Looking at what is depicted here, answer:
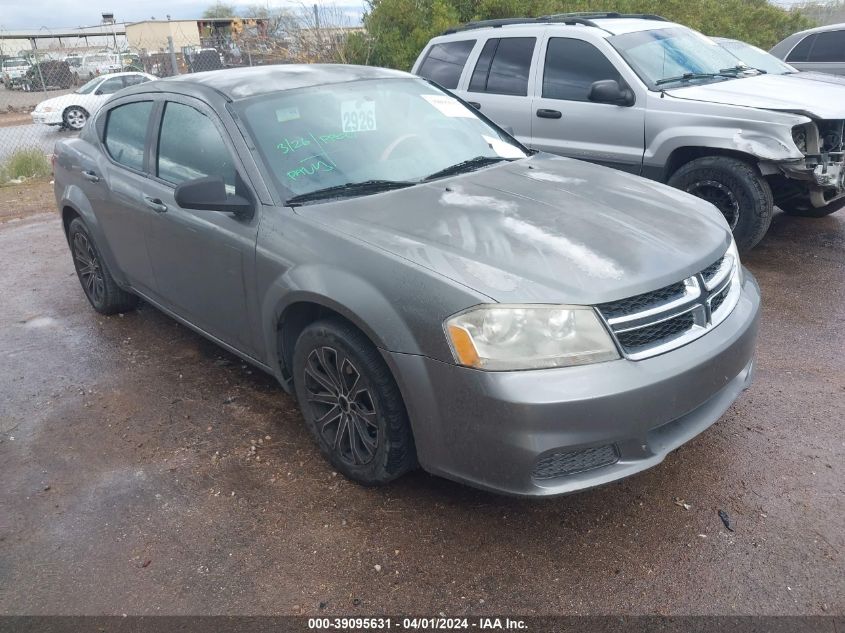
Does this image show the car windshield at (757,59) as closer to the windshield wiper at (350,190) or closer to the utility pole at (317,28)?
the windshield wiper at (350,190)

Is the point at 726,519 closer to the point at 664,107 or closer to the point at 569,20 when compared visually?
the point at 664,107

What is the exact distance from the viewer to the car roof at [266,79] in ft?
11.9

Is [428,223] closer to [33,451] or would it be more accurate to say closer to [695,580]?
[695,580]

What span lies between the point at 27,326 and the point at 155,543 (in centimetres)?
319

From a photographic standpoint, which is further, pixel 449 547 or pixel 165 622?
pixel 449 547

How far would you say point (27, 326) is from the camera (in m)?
5.23

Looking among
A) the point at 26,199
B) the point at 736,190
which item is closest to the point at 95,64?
the point at 26,199

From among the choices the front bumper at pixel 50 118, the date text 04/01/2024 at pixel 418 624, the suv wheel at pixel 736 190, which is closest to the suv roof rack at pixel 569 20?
the suv wheel at pixel 736 190

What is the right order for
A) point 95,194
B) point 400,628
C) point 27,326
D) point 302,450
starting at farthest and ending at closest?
point 27,326, point 95,194, point 302,450, point 400,628

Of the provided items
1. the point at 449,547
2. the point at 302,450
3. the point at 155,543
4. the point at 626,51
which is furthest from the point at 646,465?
the point at 626,51

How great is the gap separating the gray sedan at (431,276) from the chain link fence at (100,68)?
9191 millimetres

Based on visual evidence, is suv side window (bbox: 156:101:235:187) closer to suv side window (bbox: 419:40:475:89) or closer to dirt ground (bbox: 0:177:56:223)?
suv side window (bbox: 419:40:475:89)

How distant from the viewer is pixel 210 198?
123 inches

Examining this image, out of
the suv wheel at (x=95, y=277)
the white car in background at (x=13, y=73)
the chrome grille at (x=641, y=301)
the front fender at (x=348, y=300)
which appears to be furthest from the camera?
the white car in background at (x=13, y=73)
